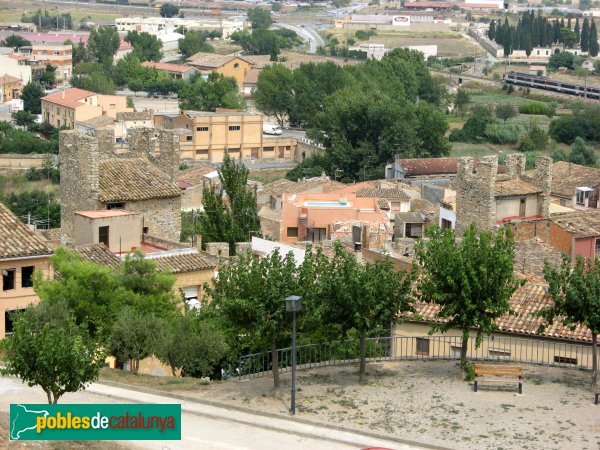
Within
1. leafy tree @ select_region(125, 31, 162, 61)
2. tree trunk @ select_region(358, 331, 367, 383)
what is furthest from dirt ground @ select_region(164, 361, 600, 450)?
leafy tree @ select_region(125, 31, 162, 61)

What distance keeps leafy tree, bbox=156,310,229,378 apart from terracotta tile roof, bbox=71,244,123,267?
5499 millimetres

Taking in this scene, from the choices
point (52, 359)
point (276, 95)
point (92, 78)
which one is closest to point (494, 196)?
point (52, 359)

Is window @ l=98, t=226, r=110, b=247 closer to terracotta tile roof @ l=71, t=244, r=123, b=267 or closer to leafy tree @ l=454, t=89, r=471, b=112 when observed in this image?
terracotta tile roof @ l=71, t=244, r=123, b=267

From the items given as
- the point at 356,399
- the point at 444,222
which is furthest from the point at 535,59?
the point at 356,399

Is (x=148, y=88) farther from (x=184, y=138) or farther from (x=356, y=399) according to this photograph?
(x=356, y=399)

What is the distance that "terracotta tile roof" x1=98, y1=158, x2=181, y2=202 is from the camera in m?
33.6

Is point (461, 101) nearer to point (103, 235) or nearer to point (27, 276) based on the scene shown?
point (103, 235)

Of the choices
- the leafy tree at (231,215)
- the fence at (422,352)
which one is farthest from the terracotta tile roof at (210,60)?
the fence at (422,352)

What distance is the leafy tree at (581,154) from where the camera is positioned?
79062 mm

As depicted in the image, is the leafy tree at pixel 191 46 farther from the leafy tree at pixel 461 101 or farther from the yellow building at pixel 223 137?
the yellow building at pixel 223 137

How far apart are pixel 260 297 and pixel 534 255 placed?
625 inches

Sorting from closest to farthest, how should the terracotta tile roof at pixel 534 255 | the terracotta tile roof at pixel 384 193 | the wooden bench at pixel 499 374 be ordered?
the wooden bench at pixel 499 374, the terracotta tile roof at pixel 534 255, the terracotta tile roof at pixel 384 193

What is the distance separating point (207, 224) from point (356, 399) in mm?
19207

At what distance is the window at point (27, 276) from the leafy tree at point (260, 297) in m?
6.23
